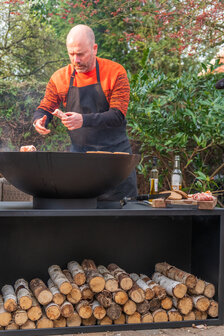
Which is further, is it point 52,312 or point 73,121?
point 73,121

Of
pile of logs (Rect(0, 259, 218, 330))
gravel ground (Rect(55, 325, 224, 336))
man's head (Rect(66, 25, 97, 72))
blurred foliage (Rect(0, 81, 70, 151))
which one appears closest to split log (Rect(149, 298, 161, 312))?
pile of logs (Rect(0, 259, 218, 330))

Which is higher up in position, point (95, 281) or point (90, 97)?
point (90, 97)

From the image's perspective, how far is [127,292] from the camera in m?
1.61

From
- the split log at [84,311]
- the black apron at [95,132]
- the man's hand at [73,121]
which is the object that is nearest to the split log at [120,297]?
the split log at [84,311]

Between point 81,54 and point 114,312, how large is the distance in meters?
1.69

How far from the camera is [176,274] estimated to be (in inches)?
67.4

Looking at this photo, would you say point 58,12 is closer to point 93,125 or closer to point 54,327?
point 93,125

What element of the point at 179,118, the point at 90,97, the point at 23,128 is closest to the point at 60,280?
the point at 90,97

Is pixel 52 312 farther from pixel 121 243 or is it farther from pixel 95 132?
pixel 95 132

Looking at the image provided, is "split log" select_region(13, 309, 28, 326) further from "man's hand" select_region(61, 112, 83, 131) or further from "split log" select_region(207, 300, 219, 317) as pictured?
"man's hand" select_region(61, 112, 83, 131)

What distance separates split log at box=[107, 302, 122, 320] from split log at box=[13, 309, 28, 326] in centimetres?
32

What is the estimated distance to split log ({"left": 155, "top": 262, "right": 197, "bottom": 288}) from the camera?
1643 mm

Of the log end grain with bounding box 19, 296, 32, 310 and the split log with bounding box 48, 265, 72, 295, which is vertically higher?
the split log with bounding box 48, 265, 72, 295

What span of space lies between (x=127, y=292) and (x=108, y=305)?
4.5 inches
